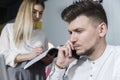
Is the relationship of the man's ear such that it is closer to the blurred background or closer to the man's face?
the man's face

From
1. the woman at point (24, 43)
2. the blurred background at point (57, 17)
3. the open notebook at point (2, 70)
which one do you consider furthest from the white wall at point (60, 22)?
the open notebook at point (2, 70)

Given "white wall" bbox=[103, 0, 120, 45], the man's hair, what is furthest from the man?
"white wall" bbox=[103, 0, 120, 45]

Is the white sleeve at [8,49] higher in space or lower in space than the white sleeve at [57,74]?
higher

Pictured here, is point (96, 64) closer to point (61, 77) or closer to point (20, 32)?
point (61, 77)

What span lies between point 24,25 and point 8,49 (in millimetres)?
181

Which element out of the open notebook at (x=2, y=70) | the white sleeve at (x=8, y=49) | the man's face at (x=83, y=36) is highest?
the man's face at (x=83, y=36)

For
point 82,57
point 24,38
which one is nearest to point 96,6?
point 82,57

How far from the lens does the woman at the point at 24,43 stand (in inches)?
60.0

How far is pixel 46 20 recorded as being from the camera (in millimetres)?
2723

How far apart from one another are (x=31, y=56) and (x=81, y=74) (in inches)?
13.5

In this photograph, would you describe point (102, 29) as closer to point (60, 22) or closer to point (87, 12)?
point (87, 12)

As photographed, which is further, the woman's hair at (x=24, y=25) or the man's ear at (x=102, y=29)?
the woman's hair at (x=24, y=25)

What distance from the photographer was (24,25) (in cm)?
167

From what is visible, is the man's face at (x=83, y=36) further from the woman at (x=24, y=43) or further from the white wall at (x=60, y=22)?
the white wall at (x=60, y=22)
